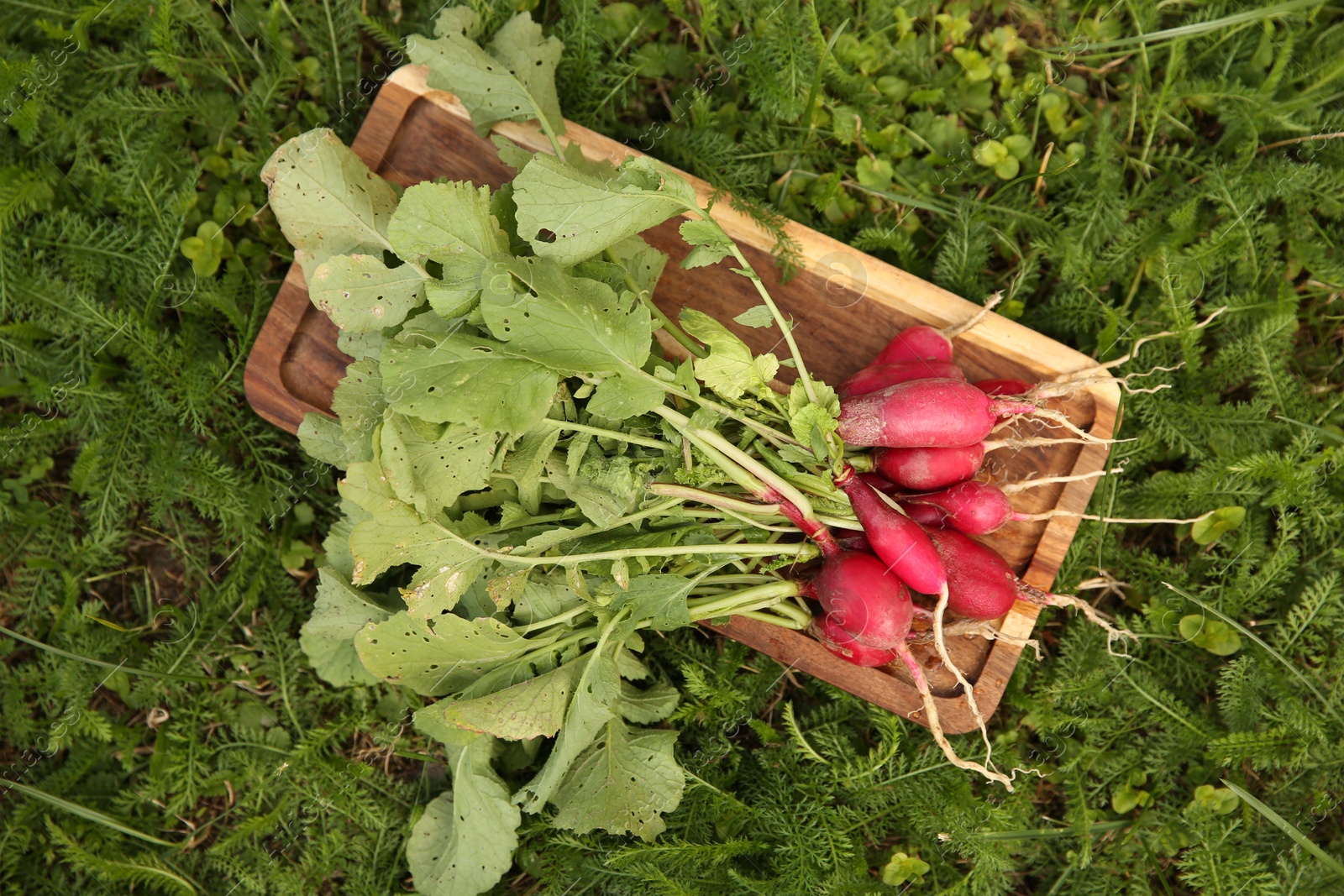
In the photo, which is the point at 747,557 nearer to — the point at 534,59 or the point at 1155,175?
the point at 534,59

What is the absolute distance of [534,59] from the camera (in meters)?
2.05

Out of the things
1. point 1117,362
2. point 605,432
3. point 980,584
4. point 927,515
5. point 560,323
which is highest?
point 560,323

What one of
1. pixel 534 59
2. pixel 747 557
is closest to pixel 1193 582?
pixel 747 557

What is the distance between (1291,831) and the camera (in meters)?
2.08

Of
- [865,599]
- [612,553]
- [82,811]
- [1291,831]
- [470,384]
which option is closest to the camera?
[470,384]

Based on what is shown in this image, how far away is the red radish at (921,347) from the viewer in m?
2.03

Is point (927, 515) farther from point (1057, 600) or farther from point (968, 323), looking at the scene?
point (968, 323)

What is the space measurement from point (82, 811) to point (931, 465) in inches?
96.9

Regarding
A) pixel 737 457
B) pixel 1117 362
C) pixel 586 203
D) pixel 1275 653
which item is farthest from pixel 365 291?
pixel 1275 653

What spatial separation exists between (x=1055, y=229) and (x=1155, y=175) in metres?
0.39

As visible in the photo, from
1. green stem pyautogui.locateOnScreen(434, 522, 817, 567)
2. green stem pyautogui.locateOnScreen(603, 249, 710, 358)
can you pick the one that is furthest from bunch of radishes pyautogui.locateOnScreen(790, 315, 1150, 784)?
green stem pyautogui.locateOnScreen(603, 249, 710, 358)

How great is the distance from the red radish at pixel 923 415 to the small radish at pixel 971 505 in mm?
124

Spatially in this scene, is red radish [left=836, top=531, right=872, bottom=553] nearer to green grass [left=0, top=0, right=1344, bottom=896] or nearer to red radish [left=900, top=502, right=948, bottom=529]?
red radish [left=900, top=502, right=948, bottom=529]

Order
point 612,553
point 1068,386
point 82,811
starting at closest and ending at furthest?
point 612,553 < point 1068,386 < point 82,811
